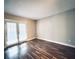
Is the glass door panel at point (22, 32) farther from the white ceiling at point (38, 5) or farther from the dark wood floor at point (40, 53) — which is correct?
the white ceiling at point (38, 5)

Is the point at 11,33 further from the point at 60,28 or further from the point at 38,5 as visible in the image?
the point at 60,28

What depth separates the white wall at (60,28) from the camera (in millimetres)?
3754

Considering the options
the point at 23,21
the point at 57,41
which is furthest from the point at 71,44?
the point at 23,21

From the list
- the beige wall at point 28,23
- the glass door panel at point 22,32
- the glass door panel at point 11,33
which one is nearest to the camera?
the glass door panel at point 11,33

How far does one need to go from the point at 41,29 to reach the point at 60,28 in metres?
2.21

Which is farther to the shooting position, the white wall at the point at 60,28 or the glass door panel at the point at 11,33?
the glass door panel at the point at 11,33

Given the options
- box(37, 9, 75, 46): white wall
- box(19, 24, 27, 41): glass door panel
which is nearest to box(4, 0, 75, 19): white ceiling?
box(37, 9, 75, 46): white wall

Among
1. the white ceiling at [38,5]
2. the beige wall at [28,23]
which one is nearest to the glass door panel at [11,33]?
the beige wall at [28,23]

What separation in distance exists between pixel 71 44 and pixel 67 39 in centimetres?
38

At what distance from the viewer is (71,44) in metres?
3.76

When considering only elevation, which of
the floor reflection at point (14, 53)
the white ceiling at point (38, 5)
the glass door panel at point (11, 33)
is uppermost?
the white ceiling at point (38, 5)

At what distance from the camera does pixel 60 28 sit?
4.38 metres
